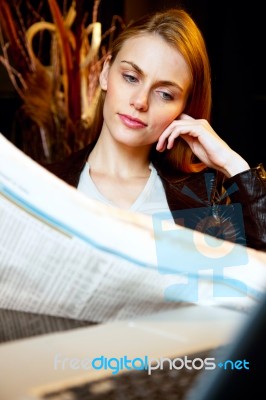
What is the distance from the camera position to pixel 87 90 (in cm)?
220

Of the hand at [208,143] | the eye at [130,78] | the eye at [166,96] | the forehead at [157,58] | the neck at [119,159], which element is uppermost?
the forehead at [157,58]

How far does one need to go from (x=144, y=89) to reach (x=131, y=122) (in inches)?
2.7

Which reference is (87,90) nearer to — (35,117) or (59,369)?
(35,117)

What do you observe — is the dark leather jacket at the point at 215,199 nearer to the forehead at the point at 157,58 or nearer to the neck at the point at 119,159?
the neck at the point at 119,159

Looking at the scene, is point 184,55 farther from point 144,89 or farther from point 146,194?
point 146,194

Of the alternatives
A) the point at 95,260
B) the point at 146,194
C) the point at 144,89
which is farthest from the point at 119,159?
the point at 95,260

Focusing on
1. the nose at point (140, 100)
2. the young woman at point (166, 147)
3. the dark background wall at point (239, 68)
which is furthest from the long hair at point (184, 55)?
the dark background wall at point (239, 68)

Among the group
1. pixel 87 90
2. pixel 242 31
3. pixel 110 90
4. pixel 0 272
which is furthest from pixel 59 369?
pixel 242 31

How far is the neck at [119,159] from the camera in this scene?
124 centimetres

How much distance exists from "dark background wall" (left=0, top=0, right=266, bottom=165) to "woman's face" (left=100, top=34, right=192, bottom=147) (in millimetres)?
861

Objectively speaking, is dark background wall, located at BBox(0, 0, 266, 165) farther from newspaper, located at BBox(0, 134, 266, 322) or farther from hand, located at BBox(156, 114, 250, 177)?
newspaper, located at BBox(0, 134, 266, 322)

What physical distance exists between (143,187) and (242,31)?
124 cm

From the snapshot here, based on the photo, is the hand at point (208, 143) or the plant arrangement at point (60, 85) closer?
the hand at point (208, 143)

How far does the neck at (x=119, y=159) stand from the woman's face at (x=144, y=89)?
5 centimetres
